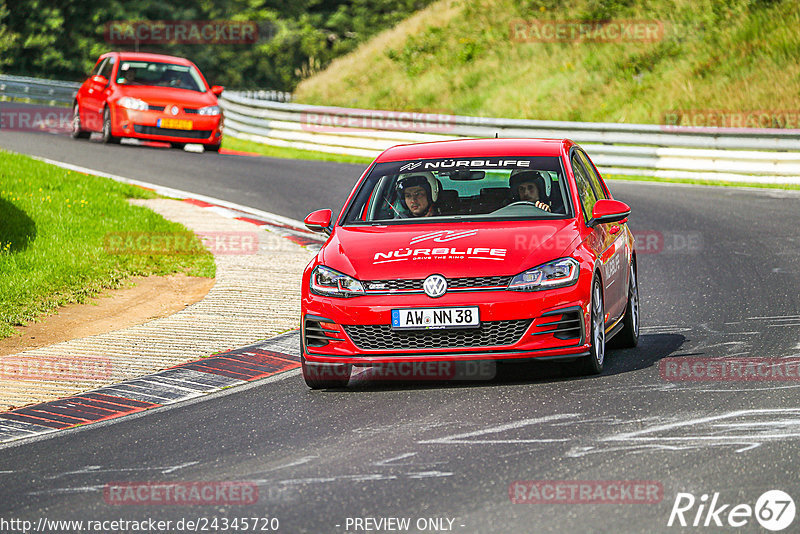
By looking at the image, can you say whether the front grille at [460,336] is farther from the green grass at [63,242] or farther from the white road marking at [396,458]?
the green grass at [63,242]

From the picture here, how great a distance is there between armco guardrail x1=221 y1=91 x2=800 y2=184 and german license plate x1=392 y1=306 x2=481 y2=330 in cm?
1414

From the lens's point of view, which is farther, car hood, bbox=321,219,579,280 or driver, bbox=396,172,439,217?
driver, bbox=396,172,439,217

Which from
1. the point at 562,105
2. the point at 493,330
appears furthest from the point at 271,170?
the point at 493,330

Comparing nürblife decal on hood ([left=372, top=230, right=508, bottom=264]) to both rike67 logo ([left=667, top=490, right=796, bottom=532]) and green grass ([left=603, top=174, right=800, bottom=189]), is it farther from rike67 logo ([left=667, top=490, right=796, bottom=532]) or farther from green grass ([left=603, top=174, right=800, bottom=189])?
green grass ([left=603, top=174, right=800, bottom=189])

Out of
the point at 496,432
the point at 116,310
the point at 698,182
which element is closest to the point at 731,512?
the point at 496,432

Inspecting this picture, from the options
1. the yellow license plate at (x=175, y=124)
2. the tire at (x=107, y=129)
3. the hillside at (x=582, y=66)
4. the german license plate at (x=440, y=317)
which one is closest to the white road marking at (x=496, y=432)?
the german license plate at (x=440, y=317)

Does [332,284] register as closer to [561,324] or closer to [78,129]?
[561,324]

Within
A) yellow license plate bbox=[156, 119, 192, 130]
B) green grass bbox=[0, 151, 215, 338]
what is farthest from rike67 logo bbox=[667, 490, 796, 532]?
yellow license plate bbox=[156, 119, 192, 130]

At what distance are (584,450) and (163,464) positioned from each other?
7.27 feet

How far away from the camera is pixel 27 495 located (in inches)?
245

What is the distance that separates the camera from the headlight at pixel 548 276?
26.0 feet

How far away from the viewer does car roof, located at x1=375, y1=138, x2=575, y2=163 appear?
9.39 m

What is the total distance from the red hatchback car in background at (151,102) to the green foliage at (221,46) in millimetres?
26653

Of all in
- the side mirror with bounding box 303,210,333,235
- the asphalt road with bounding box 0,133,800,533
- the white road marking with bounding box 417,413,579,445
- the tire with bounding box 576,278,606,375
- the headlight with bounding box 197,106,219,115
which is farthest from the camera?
the headlight with bounding box 197,106,219,115
